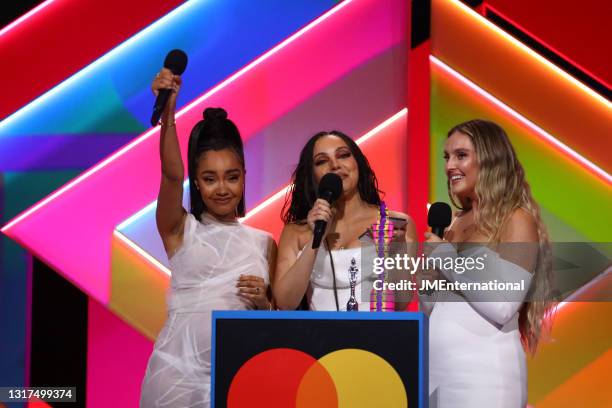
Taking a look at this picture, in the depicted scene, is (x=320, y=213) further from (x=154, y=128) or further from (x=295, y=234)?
(x=154, y=128)

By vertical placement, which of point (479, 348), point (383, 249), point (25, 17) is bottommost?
point (479, 348)

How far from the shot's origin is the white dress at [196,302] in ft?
9.32

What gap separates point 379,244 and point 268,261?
581 mm

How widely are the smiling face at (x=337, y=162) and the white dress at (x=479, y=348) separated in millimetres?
496

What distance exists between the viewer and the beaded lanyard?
261cm

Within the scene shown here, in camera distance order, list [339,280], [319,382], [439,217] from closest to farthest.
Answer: [319,382] → [439,217] → [339,280]

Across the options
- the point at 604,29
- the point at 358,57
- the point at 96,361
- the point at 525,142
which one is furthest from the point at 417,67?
the point at 96,361

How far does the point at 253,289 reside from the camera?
285 centimetres

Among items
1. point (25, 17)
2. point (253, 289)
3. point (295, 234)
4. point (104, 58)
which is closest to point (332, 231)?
point (295, 234)

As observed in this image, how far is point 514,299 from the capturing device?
8.53 ft

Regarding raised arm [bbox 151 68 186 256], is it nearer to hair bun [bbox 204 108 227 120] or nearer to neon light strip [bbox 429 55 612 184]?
hair bun [bbox 204 108 227 120]

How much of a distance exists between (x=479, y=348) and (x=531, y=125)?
1797mm

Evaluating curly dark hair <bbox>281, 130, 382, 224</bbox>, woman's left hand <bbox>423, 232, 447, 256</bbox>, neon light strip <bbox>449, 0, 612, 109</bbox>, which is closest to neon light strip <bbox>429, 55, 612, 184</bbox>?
neon light strip <bbox>449, 0, 612, 109</bbox>

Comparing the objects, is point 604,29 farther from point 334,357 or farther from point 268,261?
point 334,357
